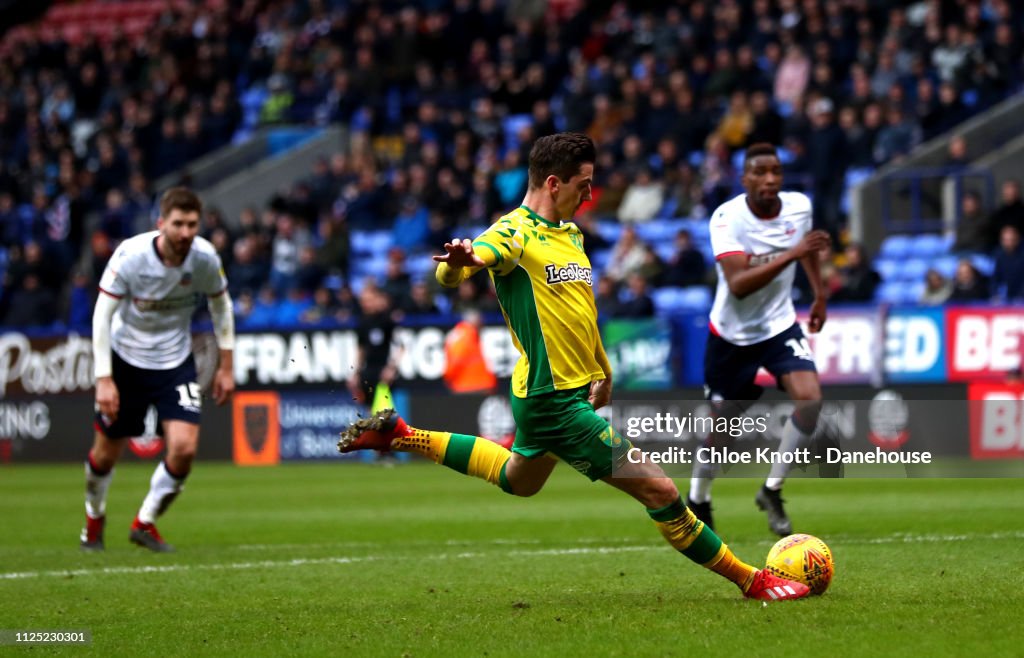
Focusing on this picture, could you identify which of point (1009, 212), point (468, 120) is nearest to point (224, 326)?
point (1009, 212)

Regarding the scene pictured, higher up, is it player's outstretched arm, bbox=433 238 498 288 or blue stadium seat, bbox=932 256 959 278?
blue stadium seat, bbox=932 256 959 278

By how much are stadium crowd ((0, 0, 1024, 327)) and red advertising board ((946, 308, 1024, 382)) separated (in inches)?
24.5

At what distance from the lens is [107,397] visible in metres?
10.2

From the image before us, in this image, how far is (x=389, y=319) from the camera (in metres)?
21.5

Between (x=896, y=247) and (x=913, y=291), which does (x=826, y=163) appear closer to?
(x=896, y=247)

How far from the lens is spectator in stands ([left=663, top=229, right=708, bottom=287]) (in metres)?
22.0

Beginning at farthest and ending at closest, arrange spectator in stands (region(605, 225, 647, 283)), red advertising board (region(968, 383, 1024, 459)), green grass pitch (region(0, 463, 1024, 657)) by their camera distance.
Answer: spectator in stands (region(605, 225, 647, 283)) < red advertising board (region(968, 383, 1024, 459)) < green grass pitch (region(0, 463, 1024, 657))

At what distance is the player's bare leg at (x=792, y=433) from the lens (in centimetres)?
1017

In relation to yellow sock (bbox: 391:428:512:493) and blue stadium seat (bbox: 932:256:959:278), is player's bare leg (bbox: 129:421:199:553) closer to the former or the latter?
yellow sock (bbox: 391:428:512:493)

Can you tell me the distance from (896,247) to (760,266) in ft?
43.5

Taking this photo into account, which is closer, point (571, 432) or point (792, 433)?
point (571, 432)

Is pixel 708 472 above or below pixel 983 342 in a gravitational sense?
below

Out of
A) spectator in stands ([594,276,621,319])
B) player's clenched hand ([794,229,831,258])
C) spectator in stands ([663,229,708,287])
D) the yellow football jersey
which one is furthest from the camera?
spectator in stands ([663,229,708,287])

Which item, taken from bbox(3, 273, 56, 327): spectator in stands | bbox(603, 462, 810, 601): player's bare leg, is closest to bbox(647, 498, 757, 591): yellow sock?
bbox(603, 462, 810, 601): player's bare leg
